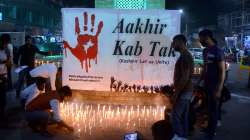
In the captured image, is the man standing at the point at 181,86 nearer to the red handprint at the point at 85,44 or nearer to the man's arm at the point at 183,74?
the man's arm at the point at 183,74

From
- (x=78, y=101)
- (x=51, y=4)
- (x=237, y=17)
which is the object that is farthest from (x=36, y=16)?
(x=78, y=101)

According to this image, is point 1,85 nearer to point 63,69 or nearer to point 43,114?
point 43,114

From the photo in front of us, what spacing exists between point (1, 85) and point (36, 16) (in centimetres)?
5706

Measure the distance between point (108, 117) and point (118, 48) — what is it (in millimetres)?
1803

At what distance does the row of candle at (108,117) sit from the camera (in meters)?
8.22

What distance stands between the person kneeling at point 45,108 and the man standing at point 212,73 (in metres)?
2.29

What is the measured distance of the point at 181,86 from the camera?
6418 mm

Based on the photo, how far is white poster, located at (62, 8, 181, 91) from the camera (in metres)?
10.1

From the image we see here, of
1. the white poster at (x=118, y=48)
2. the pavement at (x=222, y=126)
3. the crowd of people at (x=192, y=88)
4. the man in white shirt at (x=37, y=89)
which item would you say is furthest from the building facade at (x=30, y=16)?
the crowd of people at (x=192, y=88)

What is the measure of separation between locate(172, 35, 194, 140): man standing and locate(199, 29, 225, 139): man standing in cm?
73

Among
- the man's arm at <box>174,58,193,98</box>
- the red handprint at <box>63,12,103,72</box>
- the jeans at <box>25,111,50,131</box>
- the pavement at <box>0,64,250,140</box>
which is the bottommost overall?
the pavement at <box>0,64,250,140</box>

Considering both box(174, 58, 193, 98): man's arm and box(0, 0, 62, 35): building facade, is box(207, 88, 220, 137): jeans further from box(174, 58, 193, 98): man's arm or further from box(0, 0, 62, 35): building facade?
box(0, 0, 62, 35): building facade

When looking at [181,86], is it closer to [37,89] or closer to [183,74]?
[183,74]

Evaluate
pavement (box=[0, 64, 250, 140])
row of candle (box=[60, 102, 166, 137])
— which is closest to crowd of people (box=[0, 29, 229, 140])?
pavement (box=[0, 64, 250, 140])
